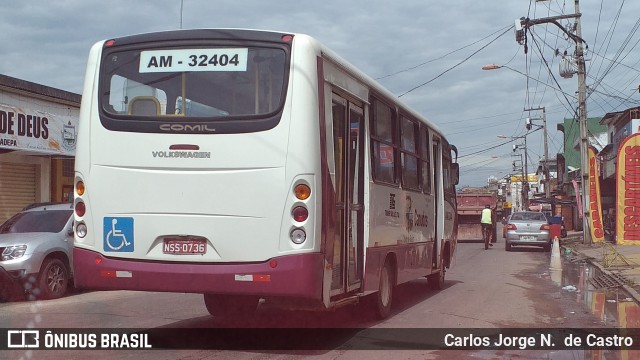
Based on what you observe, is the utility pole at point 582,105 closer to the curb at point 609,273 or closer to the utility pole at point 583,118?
the utility pole at point 583,118

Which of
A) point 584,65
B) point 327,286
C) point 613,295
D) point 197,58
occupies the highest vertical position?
point 584,65

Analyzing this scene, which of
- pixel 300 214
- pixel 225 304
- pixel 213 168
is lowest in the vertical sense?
pixel 225 304

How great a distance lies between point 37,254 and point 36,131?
8538mm

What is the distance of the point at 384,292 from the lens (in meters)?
9.20

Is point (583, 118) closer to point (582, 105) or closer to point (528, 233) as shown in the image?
point (582, 105)

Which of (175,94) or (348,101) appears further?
(348,101)

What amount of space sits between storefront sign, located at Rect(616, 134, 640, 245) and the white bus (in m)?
21.9

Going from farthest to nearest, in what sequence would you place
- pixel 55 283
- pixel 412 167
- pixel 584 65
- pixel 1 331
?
1. pixel 584 65
2. pixel 55 283
3. pixel 412 167
4. pixel 1 331

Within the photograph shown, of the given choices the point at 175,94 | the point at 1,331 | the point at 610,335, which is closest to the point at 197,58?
the point at 175,94

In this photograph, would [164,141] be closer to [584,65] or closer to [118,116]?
[118,116]

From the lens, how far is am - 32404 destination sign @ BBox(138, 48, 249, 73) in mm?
6762

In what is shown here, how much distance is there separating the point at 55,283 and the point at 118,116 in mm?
5870

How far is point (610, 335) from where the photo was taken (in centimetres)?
834

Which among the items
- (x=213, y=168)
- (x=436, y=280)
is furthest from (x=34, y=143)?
(x=213, y=168)
